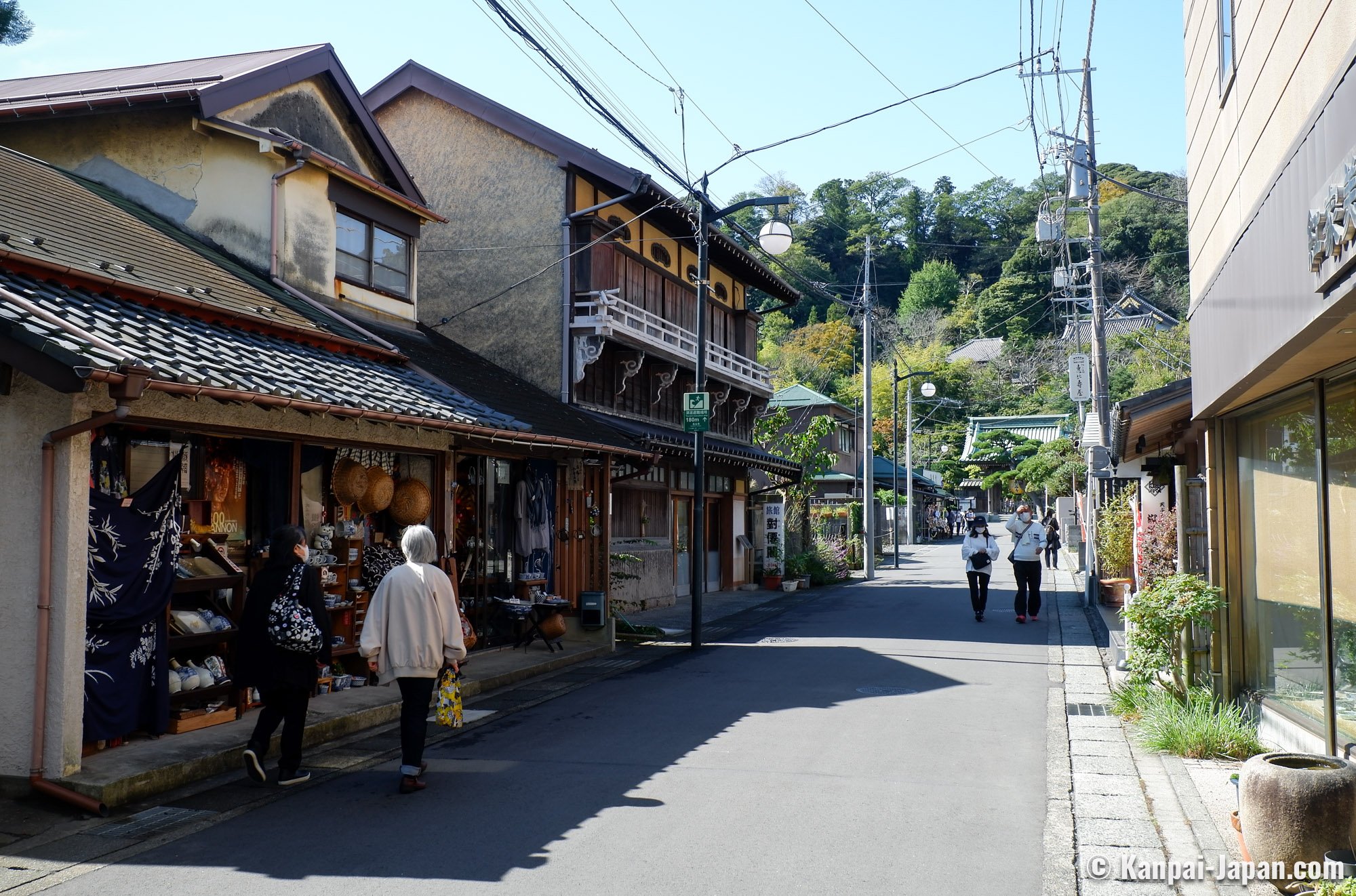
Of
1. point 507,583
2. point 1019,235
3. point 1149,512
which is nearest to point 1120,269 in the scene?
point 1019,235

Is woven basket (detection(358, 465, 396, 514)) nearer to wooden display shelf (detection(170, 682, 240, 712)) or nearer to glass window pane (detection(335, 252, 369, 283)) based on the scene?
wooden display shelf (detection(170, 682, 240, 712))

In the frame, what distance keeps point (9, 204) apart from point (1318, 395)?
35.5 ft

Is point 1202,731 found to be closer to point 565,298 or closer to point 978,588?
point 978,588

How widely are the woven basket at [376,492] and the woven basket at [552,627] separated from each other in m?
3.35

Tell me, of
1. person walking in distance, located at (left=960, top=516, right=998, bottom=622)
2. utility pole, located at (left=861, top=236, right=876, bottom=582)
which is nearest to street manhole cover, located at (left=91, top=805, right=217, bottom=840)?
person walking in distance, located at (left=960, top=516, right=998, bottom=622)

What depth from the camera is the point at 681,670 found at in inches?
512

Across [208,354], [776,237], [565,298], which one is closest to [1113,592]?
[776,237]

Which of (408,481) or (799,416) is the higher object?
(799,416)

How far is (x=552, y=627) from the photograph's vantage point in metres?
13.8

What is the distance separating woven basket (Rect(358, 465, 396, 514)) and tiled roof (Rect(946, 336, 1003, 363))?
196 feet

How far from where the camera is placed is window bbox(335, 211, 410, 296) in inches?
559

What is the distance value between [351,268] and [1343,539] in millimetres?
12308

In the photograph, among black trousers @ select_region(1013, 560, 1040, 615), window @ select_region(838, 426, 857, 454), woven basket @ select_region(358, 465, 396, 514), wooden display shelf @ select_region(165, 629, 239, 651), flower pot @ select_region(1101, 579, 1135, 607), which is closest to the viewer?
wooden display shelf @ select_region(165, 629, 239, 651)

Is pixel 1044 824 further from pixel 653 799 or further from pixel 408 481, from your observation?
pixel 408 481
